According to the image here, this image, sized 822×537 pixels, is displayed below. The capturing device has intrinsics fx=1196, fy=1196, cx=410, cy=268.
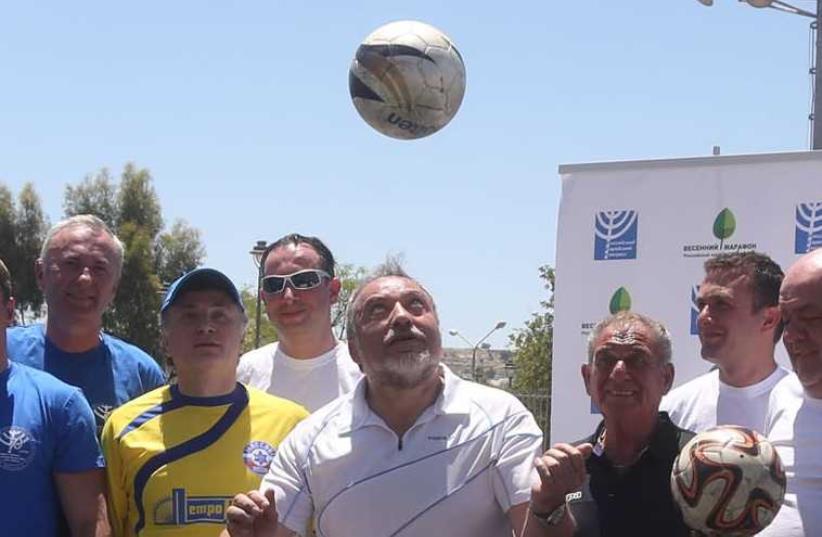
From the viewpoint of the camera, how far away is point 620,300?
8102 mm

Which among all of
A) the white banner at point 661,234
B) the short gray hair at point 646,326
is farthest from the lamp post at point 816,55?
the short gray hair at point 646,326

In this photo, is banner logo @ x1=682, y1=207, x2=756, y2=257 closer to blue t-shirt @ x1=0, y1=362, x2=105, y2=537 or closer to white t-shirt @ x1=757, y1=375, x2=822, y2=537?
white t-shirt @ x1=757, y1=375, x2=822, y2=537

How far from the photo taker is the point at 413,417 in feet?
14.7

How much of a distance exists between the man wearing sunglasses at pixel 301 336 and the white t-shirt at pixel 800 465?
257 centimetres

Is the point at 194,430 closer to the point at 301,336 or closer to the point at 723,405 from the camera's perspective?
the point at 301,336

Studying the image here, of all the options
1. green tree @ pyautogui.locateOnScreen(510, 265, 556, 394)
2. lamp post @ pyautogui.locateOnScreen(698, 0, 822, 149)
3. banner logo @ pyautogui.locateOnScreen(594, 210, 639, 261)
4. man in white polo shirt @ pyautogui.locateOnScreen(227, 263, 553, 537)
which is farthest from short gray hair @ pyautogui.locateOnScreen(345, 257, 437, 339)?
green tree @ pyautogui.locateOnScreen(510, 265, 556, 394)

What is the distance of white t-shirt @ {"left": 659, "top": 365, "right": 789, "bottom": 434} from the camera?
223 inches

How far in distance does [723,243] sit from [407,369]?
398 cm

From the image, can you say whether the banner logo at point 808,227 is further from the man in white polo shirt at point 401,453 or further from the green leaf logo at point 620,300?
the man in white polo shirt at point 401,453

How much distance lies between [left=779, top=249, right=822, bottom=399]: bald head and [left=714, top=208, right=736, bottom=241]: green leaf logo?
3517 mm

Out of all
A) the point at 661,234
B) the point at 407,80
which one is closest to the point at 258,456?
the point at 407,80

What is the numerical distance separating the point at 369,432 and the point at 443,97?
2.71 metres

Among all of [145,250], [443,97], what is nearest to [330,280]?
[443,97]

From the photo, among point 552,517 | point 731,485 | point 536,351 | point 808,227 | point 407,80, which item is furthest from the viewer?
point 536,351
